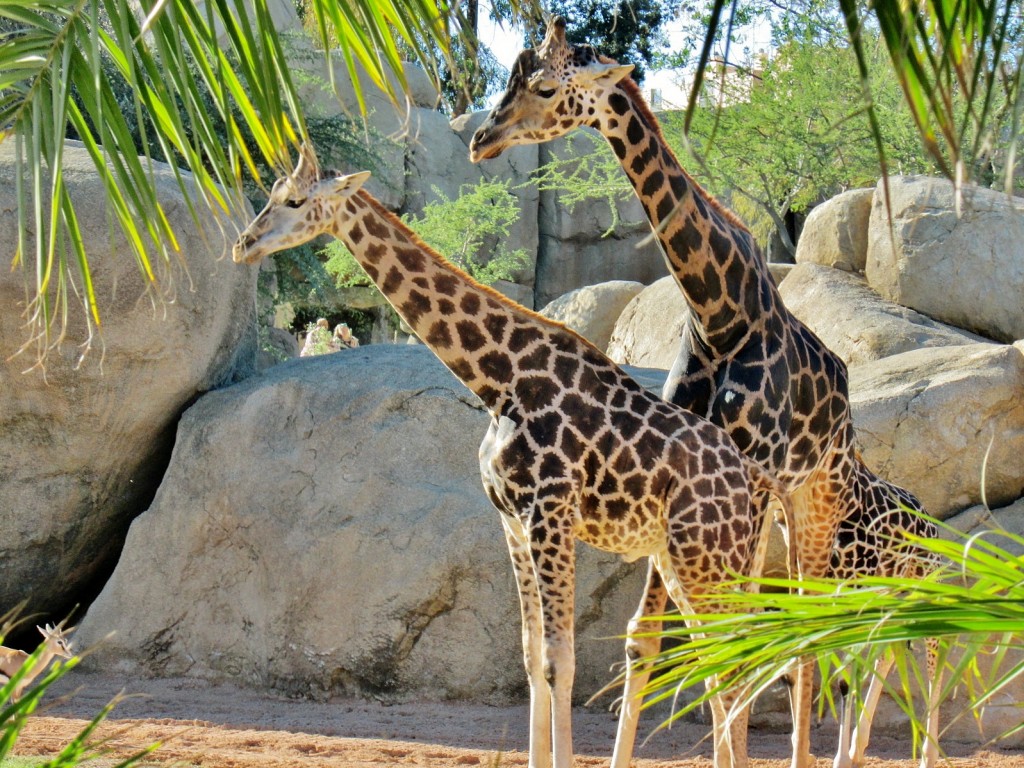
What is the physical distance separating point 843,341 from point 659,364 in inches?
62.4

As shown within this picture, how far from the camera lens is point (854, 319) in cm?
1016

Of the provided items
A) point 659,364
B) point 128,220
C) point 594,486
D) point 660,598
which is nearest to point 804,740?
point 660,598

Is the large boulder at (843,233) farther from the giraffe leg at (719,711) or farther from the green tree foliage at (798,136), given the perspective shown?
the giraffe leg at (719,711)

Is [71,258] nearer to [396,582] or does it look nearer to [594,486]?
A: [396,582]

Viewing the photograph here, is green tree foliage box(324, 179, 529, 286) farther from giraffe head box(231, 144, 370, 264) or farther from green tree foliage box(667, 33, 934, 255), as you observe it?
giraffe head box(231, 144, 370, 264)

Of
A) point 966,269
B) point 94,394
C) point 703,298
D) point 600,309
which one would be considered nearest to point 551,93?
point 703,298

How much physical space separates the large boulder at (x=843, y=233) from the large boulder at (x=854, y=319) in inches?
12.0

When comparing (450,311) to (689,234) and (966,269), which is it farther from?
(966,269)

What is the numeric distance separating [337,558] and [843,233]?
658 cm

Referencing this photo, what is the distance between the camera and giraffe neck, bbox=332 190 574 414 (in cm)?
501

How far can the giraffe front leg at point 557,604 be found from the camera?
473cm

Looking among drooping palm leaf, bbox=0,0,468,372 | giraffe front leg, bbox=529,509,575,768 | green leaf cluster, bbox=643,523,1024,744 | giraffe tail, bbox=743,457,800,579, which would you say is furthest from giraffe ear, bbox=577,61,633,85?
green leaf cluster, bbox=643,523,1024,744

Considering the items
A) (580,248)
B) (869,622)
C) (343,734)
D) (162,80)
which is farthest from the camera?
(580,248)

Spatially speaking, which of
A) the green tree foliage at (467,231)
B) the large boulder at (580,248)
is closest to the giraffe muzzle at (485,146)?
the green tree foliage at (467,231)
